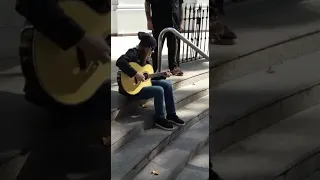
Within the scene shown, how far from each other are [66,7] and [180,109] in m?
2.84

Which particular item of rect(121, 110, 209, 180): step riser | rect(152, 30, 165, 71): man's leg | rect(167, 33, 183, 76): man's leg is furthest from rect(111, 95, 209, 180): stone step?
rect(167, 33, 183, 76): man's leg

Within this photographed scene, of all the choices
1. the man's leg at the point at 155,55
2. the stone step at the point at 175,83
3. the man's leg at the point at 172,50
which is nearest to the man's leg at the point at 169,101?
the stone step at the point at 175,83

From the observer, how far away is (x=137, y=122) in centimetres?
363

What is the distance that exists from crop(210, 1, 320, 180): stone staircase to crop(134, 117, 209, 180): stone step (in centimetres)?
98

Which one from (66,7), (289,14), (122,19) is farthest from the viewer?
(122,19)

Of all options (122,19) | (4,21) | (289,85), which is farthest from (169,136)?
(122,19)

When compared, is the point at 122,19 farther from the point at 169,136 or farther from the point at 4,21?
the point at 4,21

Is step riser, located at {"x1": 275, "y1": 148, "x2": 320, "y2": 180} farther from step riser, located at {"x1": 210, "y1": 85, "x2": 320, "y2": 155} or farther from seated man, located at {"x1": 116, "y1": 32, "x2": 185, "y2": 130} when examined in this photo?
seated man, located at {"x1": 116, "y1": 32, "x2": 185, "y2": 130}

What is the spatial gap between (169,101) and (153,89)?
0.20 meters

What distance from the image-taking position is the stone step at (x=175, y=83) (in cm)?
365

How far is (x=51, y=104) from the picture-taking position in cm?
162

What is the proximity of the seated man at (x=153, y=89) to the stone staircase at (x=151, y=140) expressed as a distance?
0.26 feet

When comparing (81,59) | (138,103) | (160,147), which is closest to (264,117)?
(81,59)

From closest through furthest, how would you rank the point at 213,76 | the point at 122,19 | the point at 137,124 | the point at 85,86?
the point at 85,86
the point at 213,76
the point at 137,124
the point at 122,19
